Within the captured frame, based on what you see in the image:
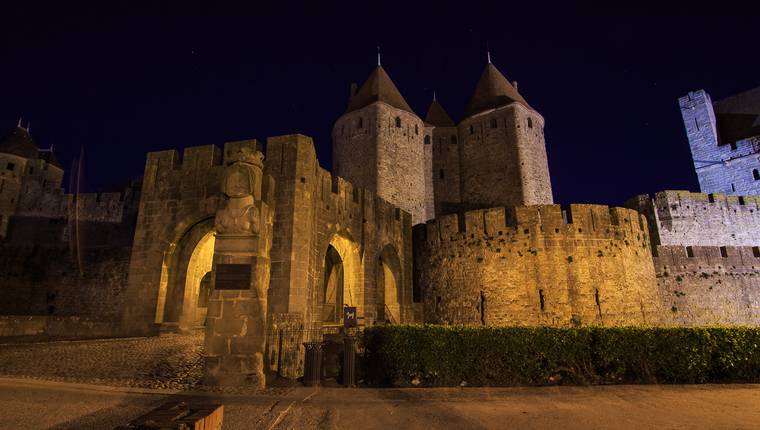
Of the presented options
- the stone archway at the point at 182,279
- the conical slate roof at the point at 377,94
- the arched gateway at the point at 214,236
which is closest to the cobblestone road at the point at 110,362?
the stone archway at the point at 182,279

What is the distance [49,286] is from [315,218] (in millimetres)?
15750

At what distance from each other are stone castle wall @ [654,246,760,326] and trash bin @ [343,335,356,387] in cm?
1589

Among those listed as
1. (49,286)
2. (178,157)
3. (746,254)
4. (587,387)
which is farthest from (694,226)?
(49,286)

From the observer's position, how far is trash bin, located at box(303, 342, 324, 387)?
666 cm

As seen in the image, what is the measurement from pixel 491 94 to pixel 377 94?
8.30m

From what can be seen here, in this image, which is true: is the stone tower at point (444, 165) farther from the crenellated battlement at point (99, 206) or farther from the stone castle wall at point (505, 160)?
the crenellated battlement at point (99, 206)

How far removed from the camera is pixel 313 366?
672 cm

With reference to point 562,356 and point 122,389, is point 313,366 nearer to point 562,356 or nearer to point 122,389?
point 122,389

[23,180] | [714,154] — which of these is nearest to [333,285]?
[23,180]

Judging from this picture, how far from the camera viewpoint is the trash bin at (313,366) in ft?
21.9

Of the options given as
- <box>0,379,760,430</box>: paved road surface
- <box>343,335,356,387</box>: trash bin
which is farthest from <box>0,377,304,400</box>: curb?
<box>343,335,356,387</box>: trash bin

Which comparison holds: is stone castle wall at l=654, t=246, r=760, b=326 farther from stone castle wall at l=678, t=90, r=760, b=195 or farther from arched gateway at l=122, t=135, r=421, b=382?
arched gateway at l=122, t=135, r=421, b=382

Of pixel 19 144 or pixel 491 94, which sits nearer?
pixel 19 144

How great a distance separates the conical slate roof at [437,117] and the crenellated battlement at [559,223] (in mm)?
16322
